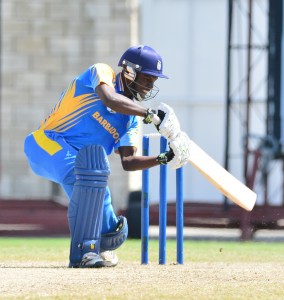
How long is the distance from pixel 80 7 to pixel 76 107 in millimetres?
13089

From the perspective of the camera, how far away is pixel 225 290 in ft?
24.5

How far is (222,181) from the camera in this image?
923 centimetres

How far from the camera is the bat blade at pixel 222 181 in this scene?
917 cm

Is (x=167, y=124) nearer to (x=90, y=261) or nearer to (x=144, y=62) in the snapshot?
(x=144, y=62)

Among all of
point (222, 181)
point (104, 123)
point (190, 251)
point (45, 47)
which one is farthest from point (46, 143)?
point (45, 47)

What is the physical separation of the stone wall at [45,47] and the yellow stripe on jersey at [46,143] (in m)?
12.7

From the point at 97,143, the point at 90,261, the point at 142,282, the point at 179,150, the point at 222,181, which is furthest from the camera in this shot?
the point at 222,181

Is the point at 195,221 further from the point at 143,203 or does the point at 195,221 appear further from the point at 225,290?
the point at 225,290

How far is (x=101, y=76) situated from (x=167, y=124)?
1.98 feet

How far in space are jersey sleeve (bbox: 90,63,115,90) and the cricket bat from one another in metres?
0.81

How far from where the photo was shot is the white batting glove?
846 centimetres

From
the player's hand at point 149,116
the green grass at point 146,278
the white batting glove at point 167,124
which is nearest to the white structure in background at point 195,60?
the green grass at point 146,278

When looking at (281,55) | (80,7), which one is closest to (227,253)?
(281,55)

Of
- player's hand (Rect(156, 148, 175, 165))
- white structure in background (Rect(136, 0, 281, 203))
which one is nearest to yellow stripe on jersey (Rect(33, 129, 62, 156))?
player's hand (Rect(156, 148, 175, 165))
